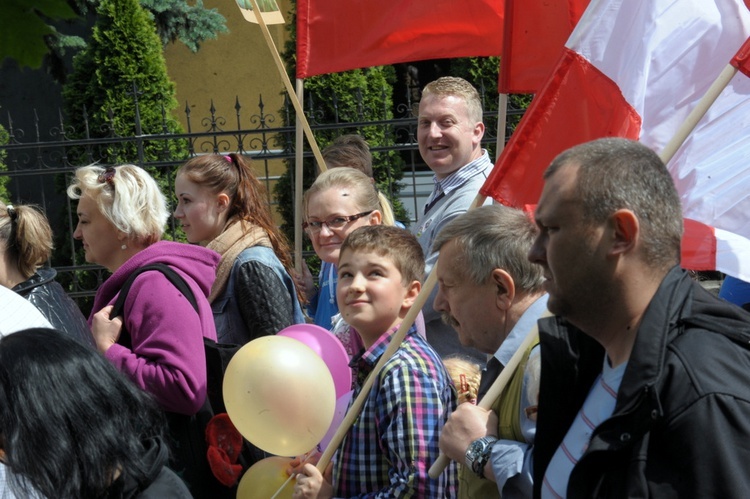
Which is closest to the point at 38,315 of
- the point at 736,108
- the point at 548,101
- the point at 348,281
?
the point at 348,281

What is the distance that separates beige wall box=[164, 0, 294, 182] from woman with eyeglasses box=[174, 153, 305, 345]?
876cm

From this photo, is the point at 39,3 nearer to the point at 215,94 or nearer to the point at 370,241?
the point at 370,241

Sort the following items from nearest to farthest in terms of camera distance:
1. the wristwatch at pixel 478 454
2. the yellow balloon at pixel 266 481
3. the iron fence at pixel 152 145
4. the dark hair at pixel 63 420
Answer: the dark hair at pixel 63 420
the wristwatch at pixel 478 454
the yellow balloon at pixel 266 481
the iron fence at pixel 152 145

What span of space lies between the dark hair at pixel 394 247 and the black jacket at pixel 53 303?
1158mm

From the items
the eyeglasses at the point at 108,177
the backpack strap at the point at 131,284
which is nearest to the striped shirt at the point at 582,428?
the backpack strap at the point at 131,284

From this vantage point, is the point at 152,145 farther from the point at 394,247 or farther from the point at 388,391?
the point at 388,391

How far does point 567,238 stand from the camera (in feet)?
5.96

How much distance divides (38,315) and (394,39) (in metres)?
2.33

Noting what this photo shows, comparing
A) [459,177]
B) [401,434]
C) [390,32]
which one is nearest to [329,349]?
[401,434]

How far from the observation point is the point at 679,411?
1.68 m

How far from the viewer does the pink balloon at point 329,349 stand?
3.54 meters

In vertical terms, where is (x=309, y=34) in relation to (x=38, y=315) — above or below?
above

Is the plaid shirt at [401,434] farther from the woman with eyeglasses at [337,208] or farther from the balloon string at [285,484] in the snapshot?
the woman with eyeglasses at [337,208]

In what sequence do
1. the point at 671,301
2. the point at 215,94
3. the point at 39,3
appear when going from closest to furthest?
the point at 39,3 < the point at 671,301 < the point at 215,94
